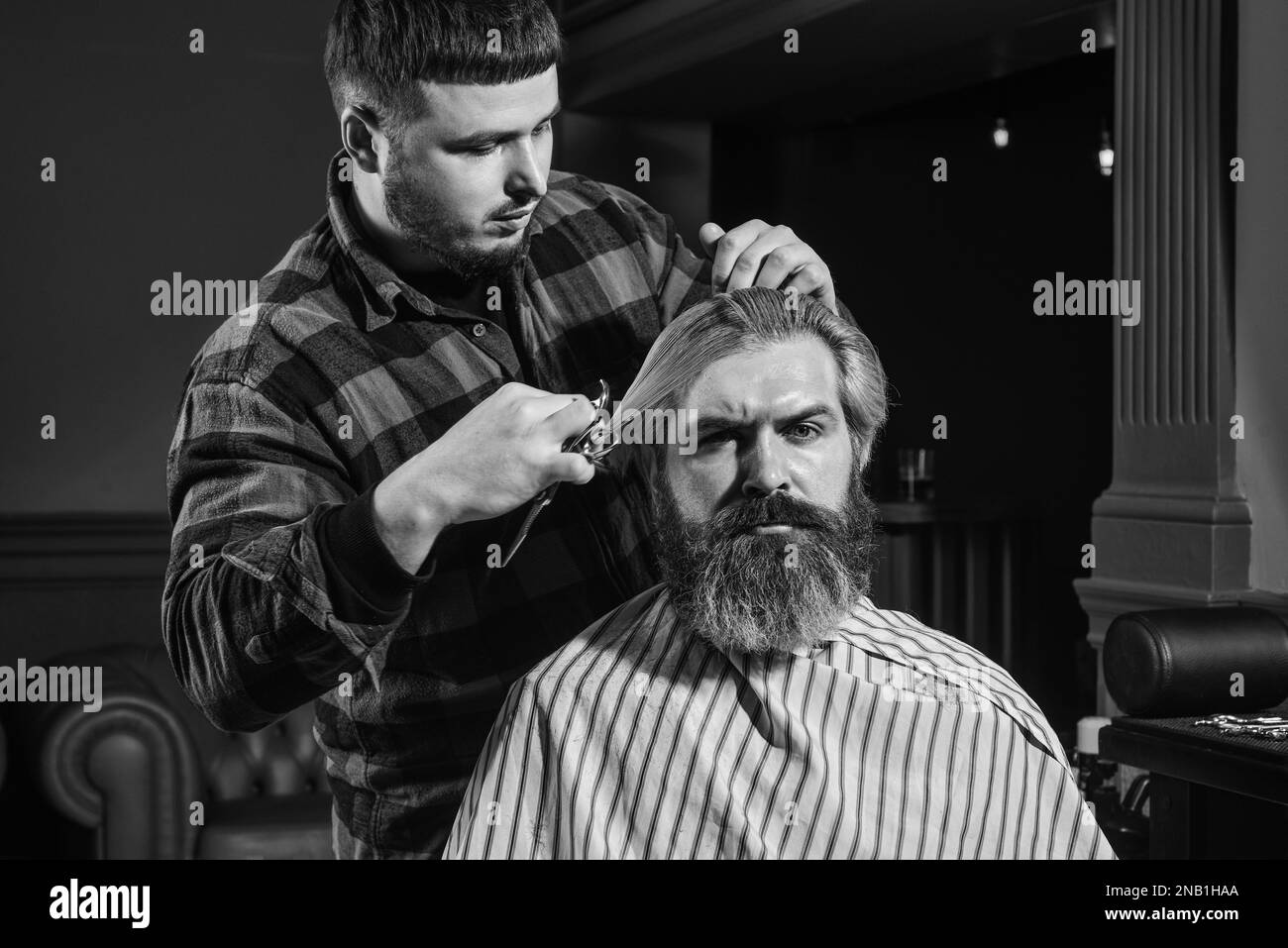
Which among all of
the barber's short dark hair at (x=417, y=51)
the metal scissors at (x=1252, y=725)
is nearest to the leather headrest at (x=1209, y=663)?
the metal scissors at (x=1252, y=725)

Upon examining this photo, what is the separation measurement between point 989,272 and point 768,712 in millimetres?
2907

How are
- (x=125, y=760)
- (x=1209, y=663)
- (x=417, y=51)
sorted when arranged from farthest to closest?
(x=1209, y=663) < (x=125, y=760) < (x=417, y=51)

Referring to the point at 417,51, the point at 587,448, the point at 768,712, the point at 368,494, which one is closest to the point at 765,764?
the point at 768,712

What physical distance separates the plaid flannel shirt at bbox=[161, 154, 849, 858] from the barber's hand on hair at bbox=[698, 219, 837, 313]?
5.1 inches

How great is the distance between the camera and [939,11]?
11.6 ft

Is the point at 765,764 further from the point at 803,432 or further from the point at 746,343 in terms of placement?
the point at 746,343

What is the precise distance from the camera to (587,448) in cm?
141

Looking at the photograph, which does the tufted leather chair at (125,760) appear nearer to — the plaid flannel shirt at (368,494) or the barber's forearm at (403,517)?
the plaid flannel shirt at (368,494)

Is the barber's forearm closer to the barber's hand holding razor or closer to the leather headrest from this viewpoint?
the barber's hand holding razor

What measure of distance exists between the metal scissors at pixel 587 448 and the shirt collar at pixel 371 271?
0.89ft

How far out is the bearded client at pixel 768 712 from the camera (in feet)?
5.28

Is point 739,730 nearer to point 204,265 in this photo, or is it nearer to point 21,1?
point 204,265

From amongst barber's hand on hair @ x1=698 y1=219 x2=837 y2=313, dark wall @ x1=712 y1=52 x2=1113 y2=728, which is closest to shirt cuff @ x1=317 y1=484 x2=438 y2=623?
barber's hand on hair @ x1=698 y1=219 x2=837 y2=313
